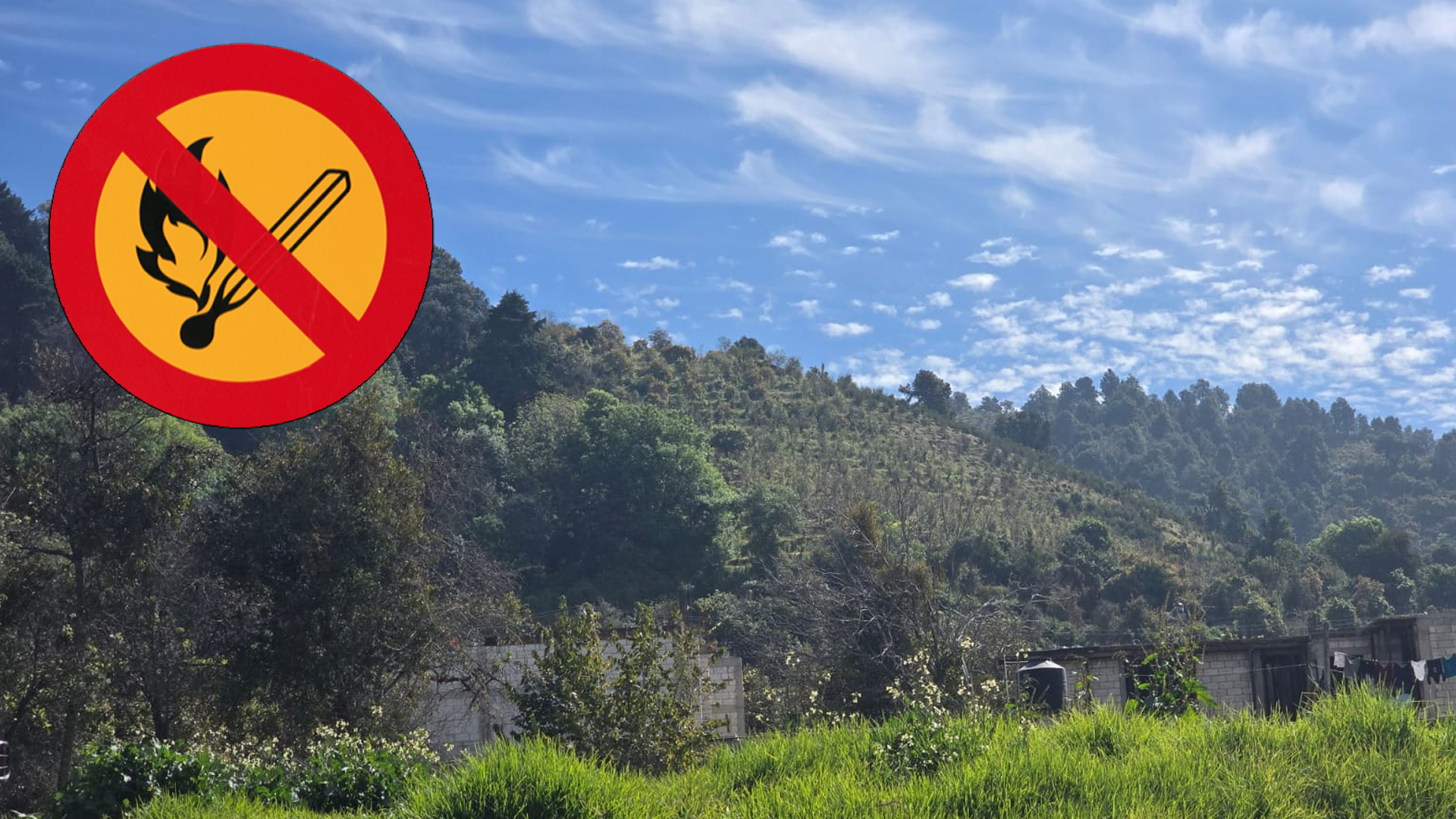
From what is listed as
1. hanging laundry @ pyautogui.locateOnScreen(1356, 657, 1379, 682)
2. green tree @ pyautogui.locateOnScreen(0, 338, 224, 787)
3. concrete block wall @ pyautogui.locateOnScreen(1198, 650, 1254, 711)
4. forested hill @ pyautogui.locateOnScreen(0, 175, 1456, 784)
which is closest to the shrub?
forested hill @ pyautogui.locateOnScreen(0, 175, 1456, 784)

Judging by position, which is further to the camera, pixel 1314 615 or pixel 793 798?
pixel 1314 615

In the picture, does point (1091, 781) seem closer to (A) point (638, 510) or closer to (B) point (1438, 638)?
(B) point (1438, 638)

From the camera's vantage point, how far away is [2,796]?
14164mm

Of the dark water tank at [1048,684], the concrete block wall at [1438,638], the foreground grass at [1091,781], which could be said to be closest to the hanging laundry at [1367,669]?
the concrete block wall at [1438,638]

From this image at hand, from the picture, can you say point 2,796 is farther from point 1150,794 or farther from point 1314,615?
point 1314,615

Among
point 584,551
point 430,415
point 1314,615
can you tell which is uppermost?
point 430,415

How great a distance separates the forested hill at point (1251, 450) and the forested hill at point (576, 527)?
2.35ft

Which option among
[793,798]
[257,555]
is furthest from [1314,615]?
[793,798]

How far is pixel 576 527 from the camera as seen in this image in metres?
55.4

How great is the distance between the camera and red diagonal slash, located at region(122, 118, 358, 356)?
248 inches

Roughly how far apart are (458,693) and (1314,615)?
46.4 metres

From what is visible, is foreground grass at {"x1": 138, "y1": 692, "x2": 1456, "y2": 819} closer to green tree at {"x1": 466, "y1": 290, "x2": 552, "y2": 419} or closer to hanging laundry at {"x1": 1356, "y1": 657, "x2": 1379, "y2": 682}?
hanging laundry at {"x1": 1356, "y1": 657, "x2": 1379, "y2": 682}

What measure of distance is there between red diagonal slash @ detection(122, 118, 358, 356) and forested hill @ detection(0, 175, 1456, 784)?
37.6 feet

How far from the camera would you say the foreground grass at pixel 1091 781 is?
7379mm
